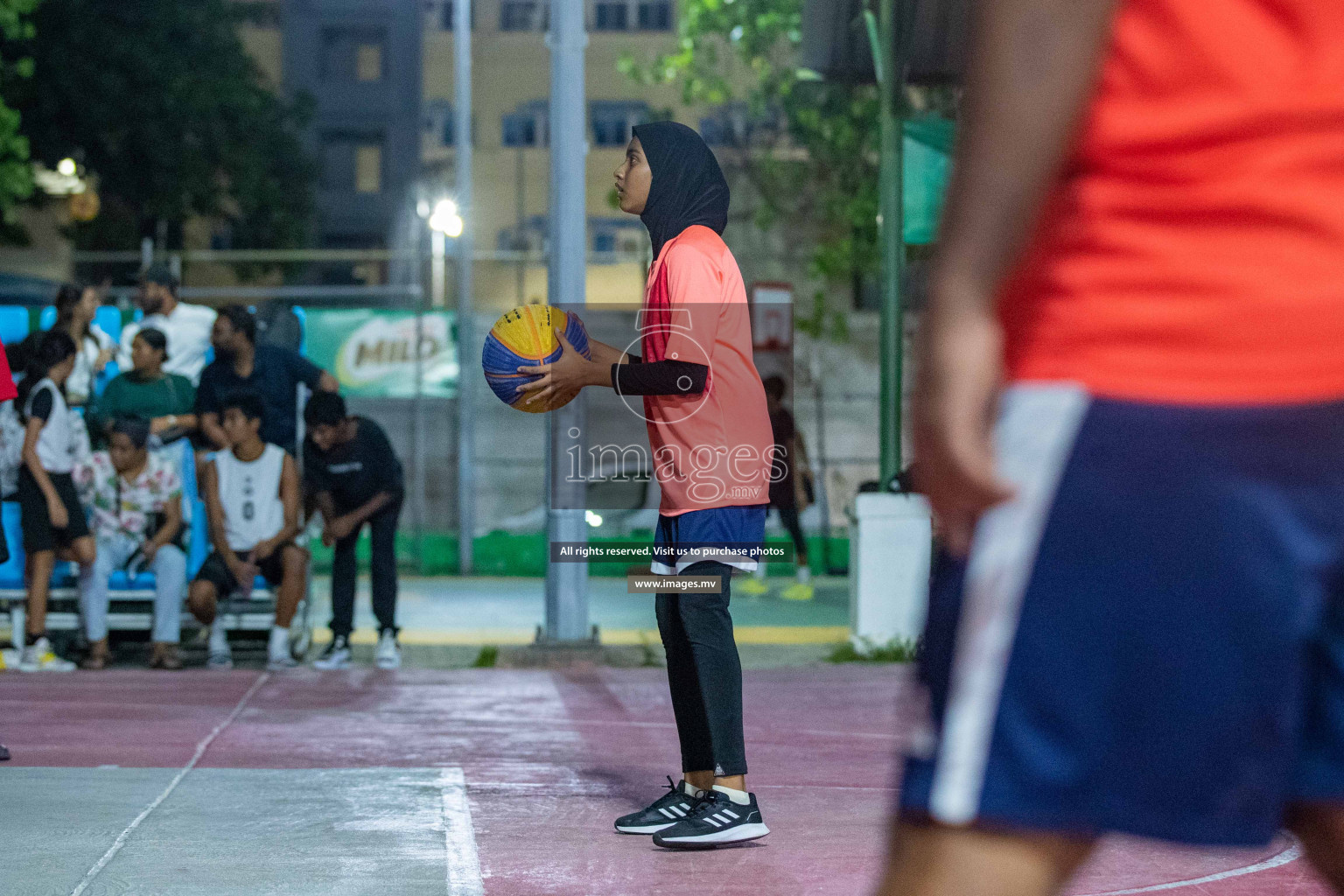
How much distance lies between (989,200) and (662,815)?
3.66 meters

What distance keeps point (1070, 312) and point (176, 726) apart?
20.0 ft

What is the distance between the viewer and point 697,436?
14.8ft

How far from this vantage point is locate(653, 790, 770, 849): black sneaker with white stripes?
462cm

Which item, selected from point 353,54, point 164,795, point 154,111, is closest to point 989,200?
point 164,795

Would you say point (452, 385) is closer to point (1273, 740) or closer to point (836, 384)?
point (836, 384)

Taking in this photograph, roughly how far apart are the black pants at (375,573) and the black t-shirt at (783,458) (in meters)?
4.24

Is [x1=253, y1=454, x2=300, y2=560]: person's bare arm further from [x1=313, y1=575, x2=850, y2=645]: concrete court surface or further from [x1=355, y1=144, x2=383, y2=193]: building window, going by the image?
[x1=355, y1=144, x2=383, y2=193]: building window

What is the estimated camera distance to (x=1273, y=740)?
1401 millimetres

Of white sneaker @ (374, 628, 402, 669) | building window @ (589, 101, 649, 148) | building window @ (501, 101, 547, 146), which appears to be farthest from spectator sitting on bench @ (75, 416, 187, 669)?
building window @ (589, 101, 649, 148)

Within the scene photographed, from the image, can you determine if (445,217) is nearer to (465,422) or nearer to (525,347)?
(465,422)

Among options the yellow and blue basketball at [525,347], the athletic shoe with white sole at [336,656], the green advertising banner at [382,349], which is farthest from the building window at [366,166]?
the yellow and blue basketball at [525,347]

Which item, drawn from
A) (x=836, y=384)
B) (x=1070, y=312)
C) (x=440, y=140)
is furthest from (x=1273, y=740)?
(x=440, y=140)

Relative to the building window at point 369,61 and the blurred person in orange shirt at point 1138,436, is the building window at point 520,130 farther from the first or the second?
the blurred person in orange shirt at point 1138,436

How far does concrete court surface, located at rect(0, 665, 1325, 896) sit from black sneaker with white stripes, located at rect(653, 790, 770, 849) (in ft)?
0.18
